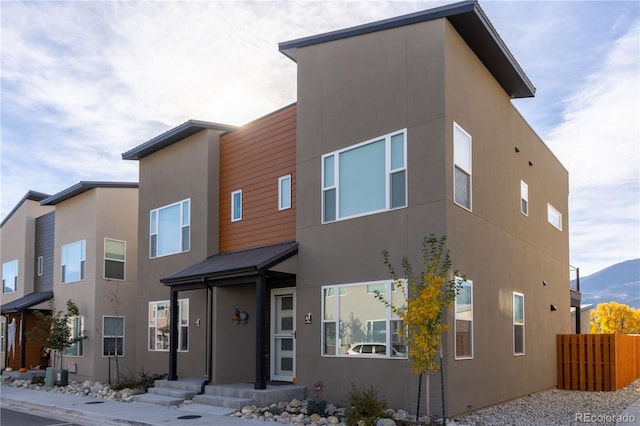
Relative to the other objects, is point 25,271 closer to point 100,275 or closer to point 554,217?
point 100,275

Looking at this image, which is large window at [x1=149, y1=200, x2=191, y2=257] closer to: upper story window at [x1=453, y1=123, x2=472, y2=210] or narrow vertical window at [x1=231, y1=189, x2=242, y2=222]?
narrow vertical window at [x1=231, y1=189, x2=242, y2=222]

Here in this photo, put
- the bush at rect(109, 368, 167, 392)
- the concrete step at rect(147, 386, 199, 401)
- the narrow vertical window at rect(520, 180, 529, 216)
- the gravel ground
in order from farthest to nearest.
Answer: the bush at rect(109, 368, 167, 392), the narrow vertical window at rect(520, 180, 529, 216), the concrete step at rect(147, 386, 199, 401), the gravel ground

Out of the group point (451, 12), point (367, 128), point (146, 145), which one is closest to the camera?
point (451, 12)

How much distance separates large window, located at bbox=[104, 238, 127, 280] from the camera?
2370 centimetres

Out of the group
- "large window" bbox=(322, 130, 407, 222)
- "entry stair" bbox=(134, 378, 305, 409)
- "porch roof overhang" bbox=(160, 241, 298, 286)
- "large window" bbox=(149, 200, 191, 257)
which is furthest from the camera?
"large window" bbox=(149, 200, 191, 257)

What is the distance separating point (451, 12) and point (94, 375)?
1691 cm

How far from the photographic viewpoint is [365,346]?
13.2 m

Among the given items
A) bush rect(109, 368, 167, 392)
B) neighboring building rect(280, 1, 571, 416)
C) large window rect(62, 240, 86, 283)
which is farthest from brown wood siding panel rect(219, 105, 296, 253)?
large window rect(62, 240, 86, 283)

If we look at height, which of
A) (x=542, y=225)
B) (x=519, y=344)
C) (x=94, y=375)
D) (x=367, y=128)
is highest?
(x=367, y=128)

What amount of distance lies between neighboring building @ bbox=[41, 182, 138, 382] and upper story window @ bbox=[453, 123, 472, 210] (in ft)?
46.9

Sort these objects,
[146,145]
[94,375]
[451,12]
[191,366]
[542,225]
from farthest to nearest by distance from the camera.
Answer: [94,375], [146,145], [542,225], [191,366], [451,12]

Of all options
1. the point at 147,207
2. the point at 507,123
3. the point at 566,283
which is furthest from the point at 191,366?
the point at 566,283

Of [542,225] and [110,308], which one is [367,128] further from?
[110,308]

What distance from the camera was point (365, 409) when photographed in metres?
11.5
